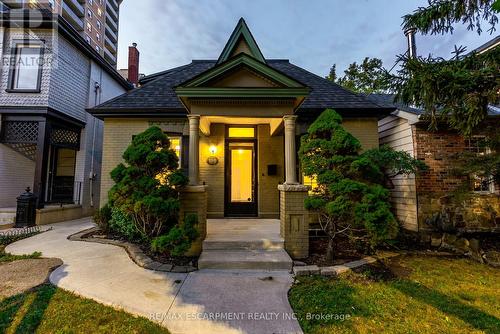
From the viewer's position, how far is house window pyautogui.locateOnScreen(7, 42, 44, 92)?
7727 millimetres

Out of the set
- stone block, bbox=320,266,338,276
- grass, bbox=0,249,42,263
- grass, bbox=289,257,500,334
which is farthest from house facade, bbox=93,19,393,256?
grass, bbox=289,257,500,334

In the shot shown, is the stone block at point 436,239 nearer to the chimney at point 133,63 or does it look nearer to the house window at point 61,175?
the house window at point 61,175

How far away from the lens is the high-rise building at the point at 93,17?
23.2 meters

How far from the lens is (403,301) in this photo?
309cm

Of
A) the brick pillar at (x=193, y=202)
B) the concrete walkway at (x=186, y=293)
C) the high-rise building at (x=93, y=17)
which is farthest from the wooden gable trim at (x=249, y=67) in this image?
the high-rise building at (x=93, y=17)

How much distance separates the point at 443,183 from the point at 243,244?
5502 mm

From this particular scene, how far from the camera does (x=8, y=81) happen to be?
25.2ft

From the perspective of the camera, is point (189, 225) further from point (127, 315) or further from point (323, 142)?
point (323, 142)

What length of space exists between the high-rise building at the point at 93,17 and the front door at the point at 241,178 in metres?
27.7

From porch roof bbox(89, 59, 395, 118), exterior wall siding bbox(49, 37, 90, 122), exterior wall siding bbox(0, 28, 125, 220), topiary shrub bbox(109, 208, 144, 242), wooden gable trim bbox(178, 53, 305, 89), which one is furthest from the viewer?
exterior wall siding bbox(49, 37, 90, 122)

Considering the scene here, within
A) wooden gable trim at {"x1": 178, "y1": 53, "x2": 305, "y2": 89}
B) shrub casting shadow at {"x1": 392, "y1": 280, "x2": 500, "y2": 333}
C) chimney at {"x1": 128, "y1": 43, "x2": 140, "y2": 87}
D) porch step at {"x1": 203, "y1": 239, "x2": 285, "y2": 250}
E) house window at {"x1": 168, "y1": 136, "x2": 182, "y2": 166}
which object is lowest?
shrub casting shadow at {"x1": 392, "y1": 280, "x2": 500, "y2": 333}

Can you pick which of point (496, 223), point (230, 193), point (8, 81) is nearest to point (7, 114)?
point (8, 81)

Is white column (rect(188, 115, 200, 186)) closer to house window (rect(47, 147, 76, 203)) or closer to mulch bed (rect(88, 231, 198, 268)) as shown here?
mulch bed (rect(88, 231, 198, 268))

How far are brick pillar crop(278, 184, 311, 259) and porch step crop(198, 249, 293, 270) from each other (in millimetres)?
363
